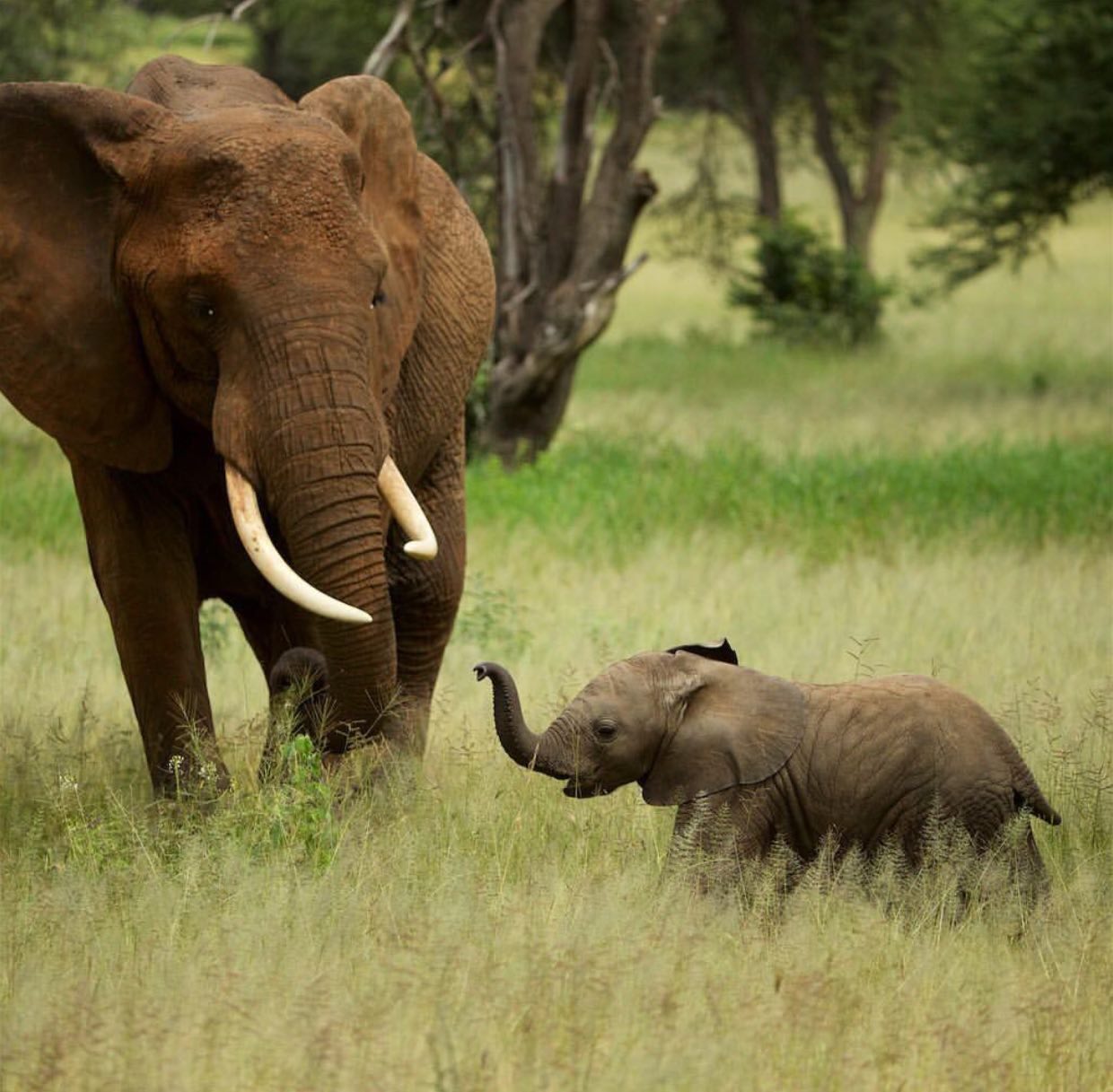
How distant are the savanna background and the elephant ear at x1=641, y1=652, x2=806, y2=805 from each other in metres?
0.26

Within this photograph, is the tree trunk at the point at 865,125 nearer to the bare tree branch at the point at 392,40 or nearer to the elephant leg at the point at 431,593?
the bare tree branch at the point at 392,40

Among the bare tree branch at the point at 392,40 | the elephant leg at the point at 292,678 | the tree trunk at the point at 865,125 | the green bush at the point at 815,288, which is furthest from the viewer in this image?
the tree trunk at the point at 865,125

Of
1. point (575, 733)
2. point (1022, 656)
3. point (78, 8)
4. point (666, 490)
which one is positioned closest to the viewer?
point (575, 733)

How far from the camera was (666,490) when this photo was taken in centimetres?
1289

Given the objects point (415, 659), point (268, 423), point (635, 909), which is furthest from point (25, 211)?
point (635, 909)

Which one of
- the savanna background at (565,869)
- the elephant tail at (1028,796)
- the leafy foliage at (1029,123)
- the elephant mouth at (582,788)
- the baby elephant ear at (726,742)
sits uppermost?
the leafy foliage at (1029,123)

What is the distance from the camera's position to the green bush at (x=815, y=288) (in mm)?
26672

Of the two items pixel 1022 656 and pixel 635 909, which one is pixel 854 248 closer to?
pixel 1022 656

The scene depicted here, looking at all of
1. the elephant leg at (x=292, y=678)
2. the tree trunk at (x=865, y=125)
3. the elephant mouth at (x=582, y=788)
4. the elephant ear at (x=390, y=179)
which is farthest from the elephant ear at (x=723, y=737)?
the tree trunk at (x=865, y=125)

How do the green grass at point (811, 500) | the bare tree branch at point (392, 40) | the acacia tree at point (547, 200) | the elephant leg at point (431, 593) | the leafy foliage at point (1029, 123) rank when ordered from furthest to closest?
the leafy foliage at point (1029, 123)
the acacia tree at point (547, 200)
the bare tree branch at point (392, 40)
the green grass at point (811, 500)
the elephant leg at point (431, 593)

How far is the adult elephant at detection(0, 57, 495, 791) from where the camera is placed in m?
5.45

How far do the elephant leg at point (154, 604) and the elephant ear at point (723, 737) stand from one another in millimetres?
1398

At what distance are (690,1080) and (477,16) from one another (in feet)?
47.9

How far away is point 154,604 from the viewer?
6172 millimetres
